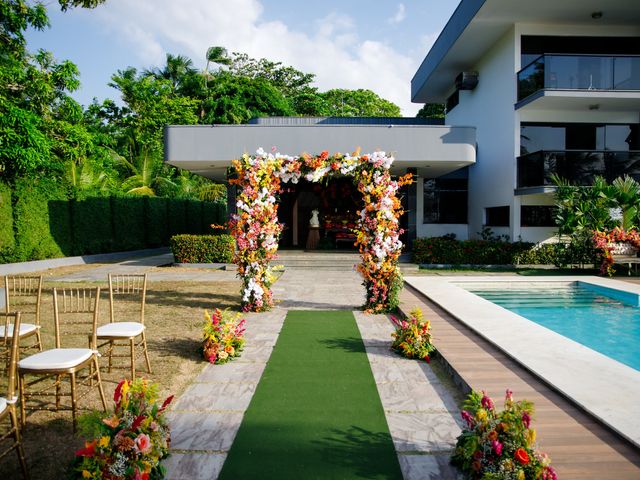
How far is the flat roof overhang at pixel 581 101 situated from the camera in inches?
521

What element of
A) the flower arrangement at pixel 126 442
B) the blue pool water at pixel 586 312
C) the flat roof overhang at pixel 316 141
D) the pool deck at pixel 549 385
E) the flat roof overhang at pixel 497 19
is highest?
the flat roof overhang at pixel 497 19

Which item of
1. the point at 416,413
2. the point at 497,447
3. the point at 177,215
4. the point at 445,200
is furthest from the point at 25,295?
the point at 177,215

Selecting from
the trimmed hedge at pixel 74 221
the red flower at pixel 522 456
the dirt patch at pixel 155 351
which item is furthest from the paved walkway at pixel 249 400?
the trimmed hedge at pixel 74 221

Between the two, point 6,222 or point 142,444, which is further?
point 6,222

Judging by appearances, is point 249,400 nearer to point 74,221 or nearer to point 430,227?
point 74,221

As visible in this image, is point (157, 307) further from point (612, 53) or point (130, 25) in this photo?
point (612, 53)

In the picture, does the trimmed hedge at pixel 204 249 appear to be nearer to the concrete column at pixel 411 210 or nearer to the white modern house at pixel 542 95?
the concrete column at pixel 411 210

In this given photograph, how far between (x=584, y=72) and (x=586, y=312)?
28.5 ft

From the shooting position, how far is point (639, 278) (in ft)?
37.9

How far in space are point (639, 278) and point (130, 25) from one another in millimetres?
15370

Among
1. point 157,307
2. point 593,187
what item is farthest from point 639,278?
point 157,307

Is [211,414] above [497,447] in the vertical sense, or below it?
below

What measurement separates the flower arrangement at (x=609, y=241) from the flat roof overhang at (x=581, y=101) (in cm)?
426

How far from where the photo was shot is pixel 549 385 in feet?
13.7
